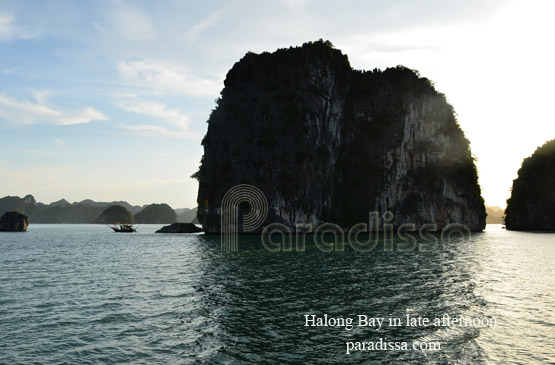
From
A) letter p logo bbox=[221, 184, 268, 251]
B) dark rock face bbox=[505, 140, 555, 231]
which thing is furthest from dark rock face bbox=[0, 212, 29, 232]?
dark rock face bbox=[505, 140, 555, 231]

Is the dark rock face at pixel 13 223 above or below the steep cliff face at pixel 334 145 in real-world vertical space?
below

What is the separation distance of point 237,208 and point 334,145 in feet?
112

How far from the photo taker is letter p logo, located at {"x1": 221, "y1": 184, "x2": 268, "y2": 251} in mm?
89562

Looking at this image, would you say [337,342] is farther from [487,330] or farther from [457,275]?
[457,275]

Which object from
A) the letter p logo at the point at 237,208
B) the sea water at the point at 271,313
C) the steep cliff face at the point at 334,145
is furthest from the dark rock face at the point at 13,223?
the sea water at the point at 271,313

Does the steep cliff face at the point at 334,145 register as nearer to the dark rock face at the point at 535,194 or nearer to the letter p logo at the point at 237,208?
the letter p logo at the point at 237,208

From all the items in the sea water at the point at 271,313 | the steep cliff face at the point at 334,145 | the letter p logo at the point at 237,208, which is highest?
the steep cliff face at the point at 334,145

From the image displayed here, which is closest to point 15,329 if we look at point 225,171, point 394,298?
point 394,298

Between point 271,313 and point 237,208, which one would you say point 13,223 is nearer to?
point 237,208

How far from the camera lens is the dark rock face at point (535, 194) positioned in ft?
436

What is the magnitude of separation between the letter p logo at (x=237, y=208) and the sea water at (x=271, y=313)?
5091cm

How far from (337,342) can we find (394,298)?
9.23m

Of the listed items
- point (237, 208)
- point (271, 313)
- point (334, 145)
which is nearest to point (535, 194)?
point (334, 145)

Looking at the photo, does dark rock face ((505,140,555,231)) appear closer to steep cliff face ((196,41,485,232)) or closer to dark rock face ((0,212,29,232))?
steep cliff face ((196,41,485,232))
